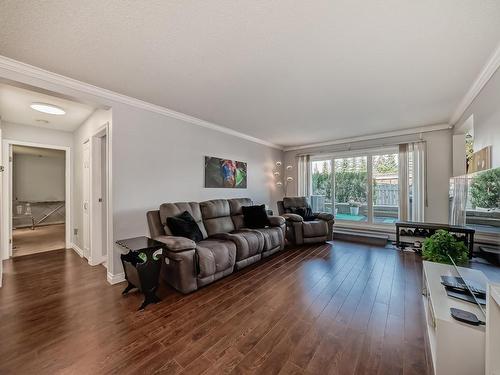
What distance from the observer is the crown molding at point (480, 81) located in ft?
6.27

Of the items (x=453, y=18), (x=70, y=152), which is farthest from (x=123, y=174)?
(x=453, y=18)

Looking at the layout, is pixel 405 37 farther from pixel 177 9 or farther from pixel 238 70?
pixel 177 9

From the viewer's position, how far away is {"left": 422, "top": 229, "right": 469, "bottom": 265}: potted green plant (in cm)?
183

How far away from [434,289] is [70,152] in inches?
229

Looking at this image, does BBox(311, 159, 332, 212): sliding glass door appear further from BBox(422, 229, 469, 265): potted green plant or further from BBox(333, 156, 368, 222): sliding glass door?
BBox(422, 229, 469, 265): potted green plant

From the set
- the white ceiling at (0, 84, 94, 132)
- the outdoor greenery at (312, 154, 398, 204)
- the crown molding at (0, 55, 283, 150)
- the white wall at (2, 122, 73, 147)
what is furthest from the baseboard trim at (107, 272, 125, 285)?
the outdoor greenery at (312, 154, 398, 204)

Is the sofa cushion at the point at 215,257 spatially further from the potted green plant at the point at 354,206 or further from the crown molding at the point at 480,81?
the potted green plant at the point at 354,206

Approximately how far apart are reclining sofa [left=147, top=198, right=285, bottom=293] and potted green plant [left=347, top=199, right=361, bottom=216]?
7.56ft

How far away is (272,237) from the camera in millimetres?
3443

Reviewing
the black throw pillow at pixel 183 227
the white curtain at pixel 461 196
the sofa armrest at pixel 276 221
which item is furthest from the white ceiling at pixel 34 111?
the white curtain at pixel 461 196

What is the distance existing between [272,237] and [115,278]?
225 cm

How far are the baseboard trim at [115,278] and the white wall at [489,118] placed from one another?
13.0ft

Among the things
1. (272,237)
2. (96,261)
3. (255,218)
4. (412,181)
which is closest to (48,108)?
(96,261)

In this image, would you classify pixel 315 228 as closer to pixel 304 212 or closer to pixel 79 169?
pixel 304 212
